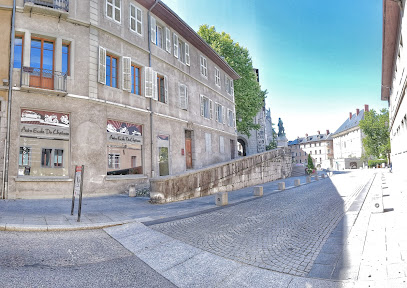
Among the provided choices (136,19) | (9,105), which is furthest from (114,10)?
(9,105)

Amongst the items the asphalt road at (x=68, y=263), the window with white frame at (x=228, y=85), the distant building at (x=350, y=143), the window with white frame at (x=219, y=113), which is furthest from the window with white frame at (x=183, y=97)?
the distant building at (x=350, y=143)

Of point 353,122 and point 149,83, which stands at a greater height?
point 353,122

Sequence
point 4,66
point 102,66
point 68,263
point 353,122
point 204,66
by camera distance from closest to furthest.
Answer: point 68,263 → point 4,66 → point 102,66 → point 204,66 → point 353,122

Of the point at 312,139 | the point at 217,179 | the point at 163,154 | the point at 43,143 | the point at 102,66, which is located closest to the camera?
the point at 43,143

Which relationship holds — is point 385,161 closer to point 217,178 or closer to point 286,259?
point 217,178

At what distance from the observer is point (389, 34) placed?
14.4 meters

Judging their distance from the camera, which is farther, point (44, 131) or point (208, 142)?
point (208, 142)

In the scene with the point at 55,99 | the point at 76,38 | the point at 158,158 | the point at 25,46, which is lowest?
the point at 158,158

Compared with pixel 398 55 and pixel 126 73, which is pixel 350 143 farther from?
pixel 126 73

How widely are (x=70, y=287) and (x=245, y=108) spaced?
2559 cm

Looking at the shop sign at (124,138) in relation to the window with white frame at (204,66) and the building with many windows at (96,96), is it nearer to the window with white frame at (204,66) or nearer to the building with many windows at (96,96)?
the building with many windows at (96,96)

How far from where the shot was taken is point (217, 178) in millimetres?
12742

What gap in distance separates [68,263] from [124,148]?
29.5 ft

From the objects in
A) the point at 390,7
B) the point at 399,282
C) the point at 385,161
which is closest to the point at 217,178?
the point at 399,282
